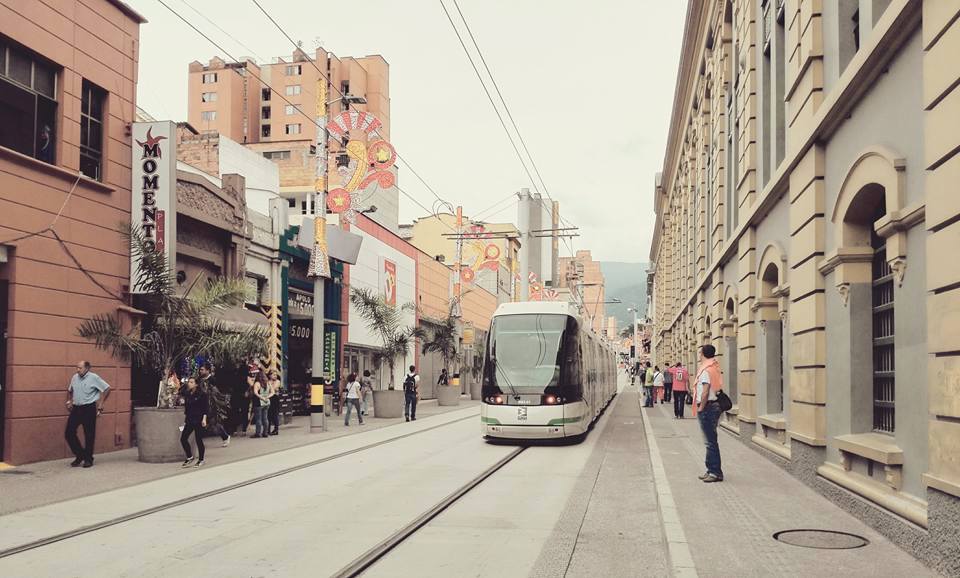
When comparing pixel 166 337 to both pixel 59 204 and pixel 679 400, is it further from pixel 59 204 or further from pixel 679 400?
pixel 679 400

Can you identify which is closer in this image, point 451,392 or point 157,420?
point 157,420

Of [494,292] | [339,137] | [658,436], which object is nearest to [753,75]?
[658,436]

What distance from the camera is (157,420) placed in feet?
46.9

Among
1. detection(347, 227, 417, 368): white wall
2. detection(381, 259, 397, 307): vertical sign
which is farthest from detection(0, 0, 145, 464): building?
detection(381, 259, 397, 307): vertical sign

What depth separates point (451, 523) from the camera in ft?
29.0

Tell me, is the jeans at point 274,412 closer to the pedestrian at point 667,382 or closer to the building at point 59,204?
the building at point 59,204

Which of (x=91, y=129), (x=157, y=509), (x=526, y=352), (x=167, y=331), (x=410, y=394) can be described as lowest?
(x=157, y=509)

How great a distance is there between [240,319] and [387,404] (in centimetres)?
983

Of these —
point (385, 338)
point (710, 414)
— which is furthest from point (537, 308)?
point (385, 338)

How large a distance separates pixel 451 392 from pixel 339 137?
17.3 meters

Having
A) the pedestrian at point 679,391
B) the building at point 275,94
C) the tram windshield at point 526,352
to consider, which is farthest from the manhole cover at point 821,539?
the building at point 275,94

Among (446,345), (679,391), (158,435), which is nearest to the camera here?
(158,435)

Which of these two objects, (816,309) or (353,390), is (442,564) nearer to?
(816,309)

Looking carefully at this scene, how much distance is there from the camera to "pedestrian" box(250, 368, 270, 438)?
19281 mm
